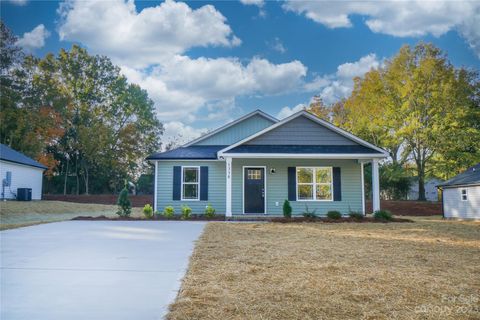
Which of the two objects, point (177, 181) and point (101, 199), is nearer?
point (177, 181)

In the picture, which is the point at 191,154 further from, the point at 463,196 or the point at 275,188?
the point at 463,196

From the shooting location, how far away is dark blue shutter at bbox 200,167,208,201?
15.1 m

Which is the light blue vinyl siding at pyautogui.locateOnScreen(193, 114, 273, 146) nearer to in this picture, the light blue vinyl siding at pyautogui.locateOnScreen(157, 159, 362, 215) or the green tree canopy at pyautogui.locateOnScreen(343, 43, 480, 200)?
the light blue vinyl siding at pyautogui.locateOnScreen(157, 159, 362, 215)

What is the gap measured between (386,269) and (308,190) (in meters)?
10.3

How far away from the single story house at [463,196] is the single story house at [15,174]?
81.4 feet

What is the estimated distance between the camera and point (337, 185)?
14820 millimetres

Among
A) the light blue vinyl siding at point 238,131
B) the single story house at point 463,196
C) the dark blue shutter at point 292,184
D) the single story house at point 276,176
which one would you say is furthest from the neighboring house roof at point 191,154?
the single story house at point 463,196

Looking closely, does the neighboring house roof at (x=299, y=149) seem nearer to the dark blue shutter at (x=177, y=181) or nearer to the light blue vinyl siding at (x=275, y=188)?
the light blue vinyl siding at (x=275, y=188)

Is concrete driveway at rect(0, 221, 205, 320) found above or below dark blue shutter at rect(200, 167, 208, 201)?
below

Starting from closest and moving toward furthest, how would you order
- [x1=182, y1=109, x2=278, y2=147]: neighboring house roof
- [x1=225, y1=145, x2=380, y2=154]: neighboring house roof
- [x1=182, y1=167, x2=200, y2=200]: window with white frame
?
[x1=225, y1=145, x2=380, y2=154]: neighboring house roof, [x1=182, y1=167, x2=200, y2=200]: window with white frame, [x1=182, y1=109, x2=278, y2=147]: neighboring house roof

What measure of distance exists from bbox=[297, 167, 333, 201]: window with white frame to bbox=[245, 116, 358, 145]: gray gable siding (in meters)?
1.18

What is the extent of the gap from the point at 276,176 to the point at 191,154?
3840mm

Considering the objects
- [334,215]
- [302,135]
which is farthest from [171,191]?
[334,215]

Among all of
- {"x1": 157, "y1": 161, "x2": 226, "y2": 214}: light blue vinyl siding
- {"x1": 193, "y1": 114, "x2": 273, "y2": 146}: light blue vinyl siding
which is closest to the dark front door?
{"x1": 157, "y1": 161, "x2": 226, "y2": 214}: light blue vinyl siding
